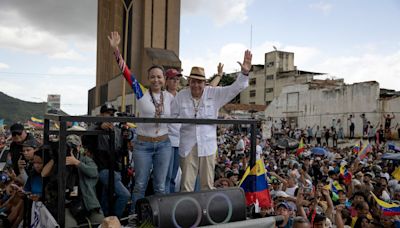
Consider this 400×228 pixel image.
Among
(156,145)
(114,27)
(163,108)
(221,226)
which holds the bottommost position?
(221,226)

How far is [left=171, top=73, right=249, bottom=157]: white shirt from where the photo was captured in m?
3.89

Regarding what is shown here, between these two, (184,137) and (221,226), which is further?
(184,137)

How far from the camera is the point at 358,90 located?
1249 inches

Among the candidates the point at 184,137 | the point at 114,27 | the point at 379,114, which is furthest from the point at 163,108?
the point at 114,27

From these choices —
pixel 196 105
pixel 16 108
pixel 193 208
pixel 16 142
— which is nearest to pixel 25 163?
pixel 16 142

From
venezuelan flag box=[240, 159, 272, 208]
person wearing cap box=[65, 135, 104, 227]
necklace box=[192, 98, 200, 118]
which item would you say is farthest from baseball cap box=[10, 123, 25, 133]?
venezuelan flag box=[240, 159, 272, 208]

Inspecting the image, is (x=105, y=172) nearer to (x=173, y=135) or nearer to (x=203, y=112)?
(x=173, y=135)

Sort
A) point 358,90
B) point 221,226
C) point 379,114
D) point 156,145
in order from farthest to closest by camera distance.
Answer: point 358,90 < point 379,114 < point 156,145 < point 221,226

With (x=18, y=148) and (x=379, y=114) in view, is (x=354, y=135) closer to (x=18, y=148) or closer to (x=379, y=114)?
(x=379, y=114)

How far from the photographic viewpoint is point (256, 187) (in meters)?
3.98

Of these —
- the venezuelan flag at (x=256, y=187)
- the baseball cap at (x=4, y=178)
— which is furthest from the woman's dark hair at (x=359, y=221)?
the baseball cap at (x=4, y=178)

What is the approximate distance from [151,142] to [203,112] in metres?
0.64

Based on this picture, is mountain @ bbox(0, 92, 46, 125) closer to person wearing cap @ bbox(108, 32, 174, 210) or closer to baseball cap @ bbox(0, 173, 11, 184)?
baseball cap @ bbox(0, 173, 11, 184)

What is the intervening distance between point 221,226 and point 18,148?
13.9 ft
